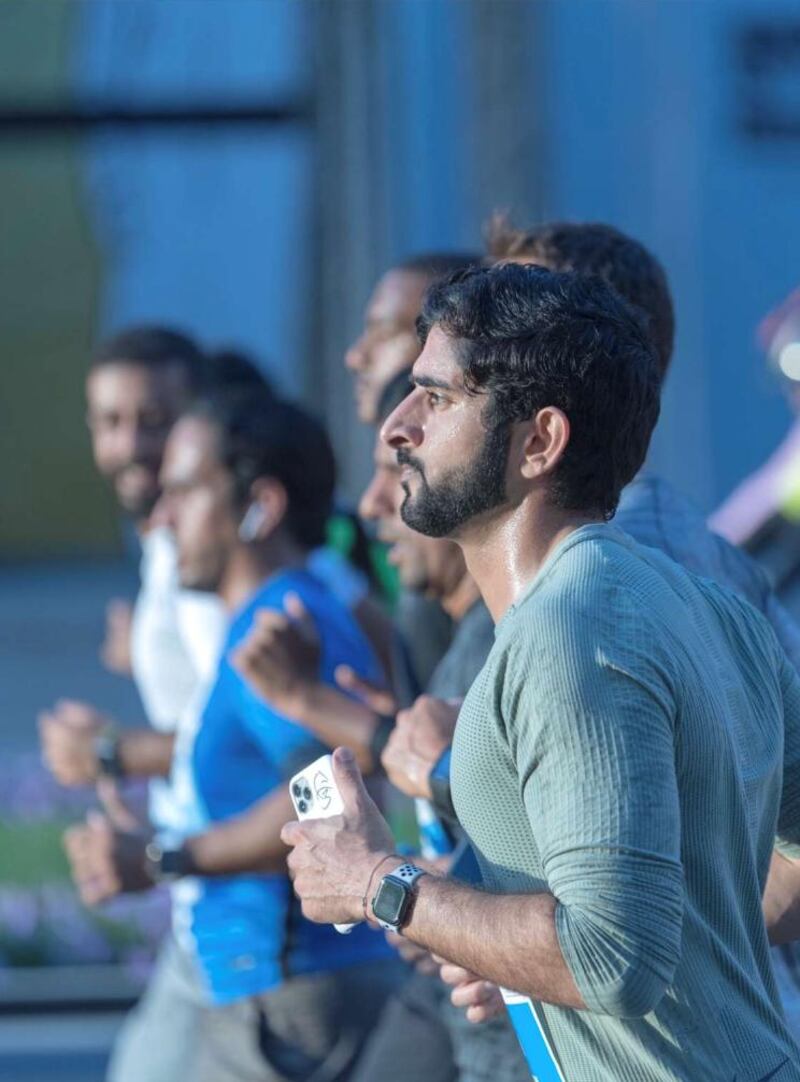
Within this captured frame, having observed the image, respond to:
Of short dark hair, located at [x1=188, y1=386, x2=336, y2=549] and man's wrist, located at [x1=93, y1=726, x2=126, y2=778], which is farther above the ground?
short dark hair, located at [x1=188, y1=386, x2=336, y2=549]

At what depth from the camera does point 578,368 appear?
5.91 feet

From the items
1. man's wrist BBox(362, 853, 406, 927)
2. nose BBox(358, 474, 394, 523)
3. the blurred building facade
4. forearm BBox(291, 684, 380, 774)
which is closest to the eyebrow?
man's wrist BBox(362, 853, 406, 927)

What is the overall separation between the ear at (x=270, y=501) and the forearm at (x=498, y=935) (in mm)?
1857

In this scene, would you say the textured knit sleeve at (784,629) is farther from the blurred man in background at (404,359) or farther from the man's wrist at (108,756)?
the man's wrist at (108,756)

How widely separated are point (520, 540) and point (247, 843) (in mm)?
1370

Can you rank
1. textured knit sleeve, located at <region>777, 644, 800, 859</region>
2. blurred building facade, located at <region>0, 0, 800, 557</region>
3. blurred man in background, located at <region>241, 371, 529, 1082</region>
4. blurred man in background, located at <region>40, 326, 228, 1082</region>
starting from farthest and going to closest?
blurred building facade, located at <region>0, 0, 800, 557</region> → blurred man in background, located at <region>40, 326, 228, 1082</region> → blurred man in background, located at <region>241, 371, 529, 1082</region> → textured knit sleeve, located at <region>777, 644, 800, 859</region>

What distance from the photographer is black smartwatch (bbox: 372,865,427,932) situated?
5.67 feet

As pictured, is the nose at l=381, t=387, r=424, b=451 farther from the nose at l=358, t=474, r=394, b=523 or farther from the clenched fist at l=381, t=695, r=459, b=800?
the nose at l=358, t=474, r=394, b=523

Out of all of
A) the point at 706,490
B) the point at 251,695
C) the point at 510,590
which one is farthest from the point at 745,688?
the point at 706,490

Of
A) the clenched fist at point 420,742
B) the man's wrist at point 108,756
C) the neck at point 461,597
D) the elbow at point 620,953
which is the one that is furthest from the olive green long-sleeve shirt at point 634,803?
the man's wrist at point 108,756

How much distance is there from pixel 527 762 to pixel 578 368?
40 cm

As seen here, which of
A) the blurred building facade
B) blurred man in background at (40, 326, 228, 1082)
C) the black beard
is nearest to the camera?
the black beard

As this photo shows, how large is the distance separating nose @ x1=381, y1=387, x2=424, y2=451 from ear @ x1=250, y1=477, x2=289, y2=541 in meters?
1.64

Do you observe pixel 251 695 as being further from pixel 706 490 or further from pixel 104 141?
pixel 104 141
